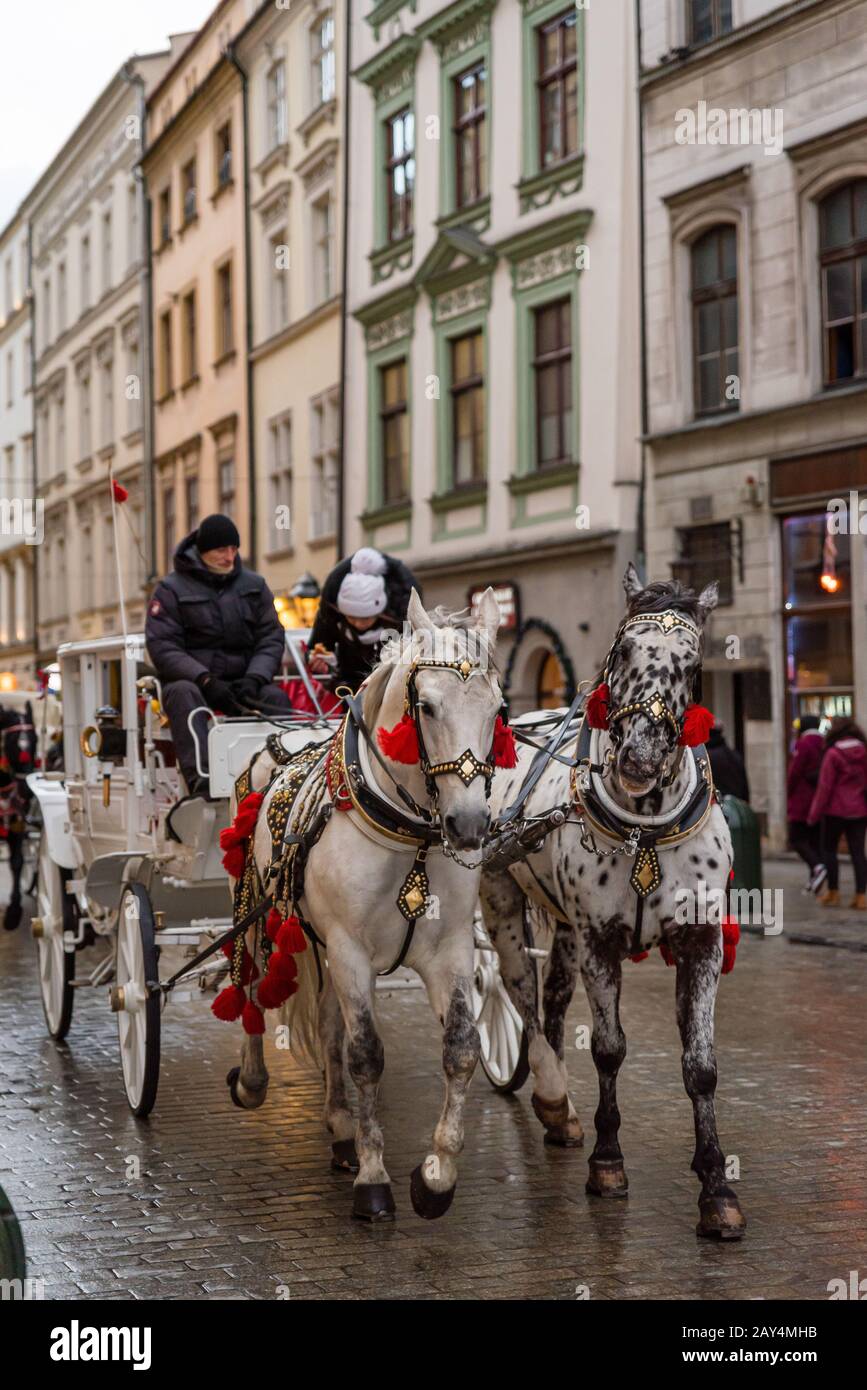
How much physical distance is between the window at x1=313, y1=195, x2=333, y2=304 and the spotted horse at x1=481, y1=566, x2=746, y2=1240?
25.0 meters

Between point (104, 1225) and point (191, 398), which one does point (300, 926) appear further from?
point (191, 398)

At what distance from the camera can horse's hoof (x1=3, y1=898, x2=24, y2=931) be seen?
15883 millimetres

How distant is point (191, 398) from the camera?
125 ft

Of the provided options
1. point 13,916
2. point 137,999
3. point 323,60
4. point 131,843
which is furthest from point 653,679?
point 323,60

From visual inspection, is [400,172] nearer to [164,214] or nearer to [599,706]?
[164,214]

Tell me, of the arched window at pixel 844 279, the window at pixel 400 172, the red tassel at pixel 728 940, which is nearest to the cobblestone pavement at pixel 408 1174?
the red tassel at pixel 728 940

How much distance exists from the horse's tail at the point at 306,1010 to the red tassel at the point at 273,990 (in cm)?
38

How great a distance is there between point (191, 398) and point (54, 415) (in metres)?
14.2

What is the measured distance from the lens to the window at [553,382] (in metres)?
23.4

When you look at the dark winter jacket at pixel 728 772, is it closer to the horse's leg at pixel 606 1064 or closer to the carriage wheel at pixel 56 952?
the carriage wheel at pixel 56 952

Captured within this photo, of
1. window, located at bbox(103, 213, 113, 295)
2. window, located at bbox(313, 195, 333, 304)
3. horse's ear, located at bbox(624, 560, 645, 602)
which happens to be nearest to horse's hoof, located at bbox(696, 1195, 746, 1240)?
horse's ear, located at bbox(624, 560, 645, 602)

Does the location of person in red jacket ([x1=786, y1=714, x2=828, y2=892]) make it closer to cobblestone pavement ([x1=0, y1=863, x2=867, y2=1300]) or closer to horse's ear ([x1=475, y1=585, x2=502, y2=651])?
cobblestone pavement ([x1=0, y1=863, x2=867, y2=1300])

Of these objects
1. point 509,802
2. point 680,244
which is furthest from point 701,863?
point 680,244

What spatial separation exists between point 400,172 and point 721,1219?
24.0 m
